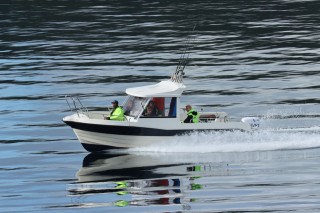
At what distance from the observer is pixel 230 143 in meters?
59.4

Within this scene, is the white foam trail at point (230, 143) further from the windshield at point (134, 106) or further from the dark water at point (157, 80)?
the windshield at point (134, 106)

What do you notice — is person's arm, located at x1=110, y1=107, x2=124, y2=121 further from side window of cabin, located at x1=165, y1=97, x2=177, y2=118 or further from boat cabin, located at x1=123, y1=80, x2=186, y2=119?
side window of cabin, located at x1=165, y1=97, x2=177, y2=118

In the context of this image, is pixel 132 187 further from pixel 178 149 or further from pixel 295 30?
pixel 295 30

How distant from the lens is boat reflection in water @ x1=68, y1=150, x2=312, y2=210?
1925 inches

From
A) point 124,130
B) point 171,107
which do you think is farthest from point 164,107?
point 124,130

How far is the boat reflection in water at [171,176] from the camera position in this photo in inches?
1925

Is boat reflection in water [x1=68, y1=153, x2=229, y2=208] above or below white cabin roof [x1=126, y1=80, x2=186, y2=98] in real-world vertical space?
below

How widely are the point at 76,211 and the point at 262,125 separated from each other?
20462 millimetres

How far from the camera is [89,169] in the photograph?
55844 millimetres

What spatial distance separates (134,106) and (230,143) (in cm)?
512

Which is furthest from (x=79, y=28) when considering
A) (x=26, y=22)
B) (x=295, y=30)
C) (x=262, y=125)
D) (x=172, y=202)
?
(x=172, y=202)

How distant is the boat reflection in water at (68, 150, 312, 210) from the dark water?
0.28ft

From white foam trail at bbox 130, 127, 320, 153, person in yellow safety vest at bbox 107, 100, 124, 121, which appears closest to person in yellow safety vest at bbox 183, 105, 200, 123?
white foam trail at bbox 130, 127, 320, 153

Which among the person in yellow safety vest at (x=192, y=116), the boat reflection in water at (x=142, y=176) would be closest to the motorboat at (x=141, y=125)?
the person in yellow safety vest at (x=192, y=116)
